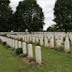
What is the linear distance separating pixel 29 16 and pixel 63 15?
23.9 ft

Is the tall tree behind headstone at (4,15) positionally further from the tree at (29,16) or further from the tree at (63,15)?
the tree at (63,15)

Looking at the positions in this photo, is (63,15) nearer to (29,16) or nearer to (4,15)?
(29,16)

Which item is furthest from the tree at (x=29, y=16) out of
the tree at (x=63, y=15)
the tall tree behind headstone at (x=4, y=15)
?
the tree at (x=63, y=15)

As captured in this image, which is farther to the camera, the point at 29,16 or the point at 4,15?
the point at 29,16

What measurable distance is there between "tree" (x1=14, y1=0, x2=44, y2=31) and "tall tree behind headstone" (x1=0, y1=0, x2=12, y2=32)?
211 centimetres

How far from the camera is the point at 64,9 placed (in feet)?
222

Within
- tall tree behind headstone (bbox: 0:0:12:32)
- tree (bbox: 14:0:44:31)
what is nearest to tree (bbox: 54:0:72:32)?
tree (bbox: 14:0:44:31)

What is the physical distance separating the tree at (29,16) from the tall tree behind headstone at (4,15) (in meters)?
2.11

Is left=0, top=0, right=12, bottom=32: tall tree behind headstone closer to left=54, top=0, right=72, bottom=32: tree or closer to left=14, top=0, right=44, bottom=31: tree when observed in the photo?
left=14, top=0, right=44, bottom=31: tree

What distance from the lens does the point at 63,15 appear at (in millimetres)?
66938

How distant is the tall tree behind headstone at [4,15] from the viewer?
65.1 metres

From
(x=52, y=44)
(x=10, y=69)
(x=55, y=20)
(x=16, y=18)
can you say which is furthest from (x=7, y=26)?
(x=10, y=69)

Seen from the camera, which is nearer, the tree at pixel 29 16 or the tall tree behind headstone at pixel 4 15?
the tall tree behind headstone at pixel 4 15

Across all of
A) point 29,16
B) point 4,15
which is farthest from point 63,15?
point 4,15
